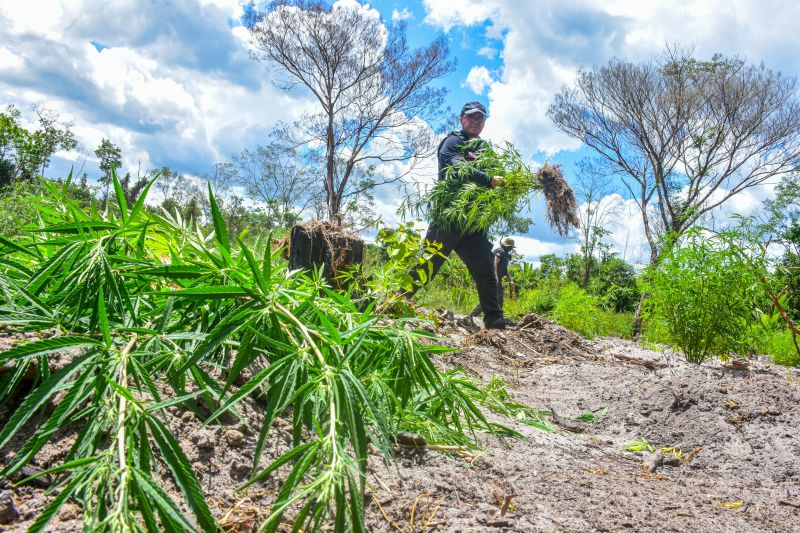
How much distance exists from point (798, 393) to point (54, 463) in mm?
3995

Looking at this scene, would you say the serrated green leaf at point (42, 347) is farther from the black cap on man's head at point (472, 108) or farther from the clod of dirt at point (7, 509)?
the black cap on man's head at point (472, 108)

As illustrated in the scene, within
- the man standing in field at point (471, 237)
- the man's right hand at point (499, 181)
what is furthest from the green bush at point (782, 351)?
the man's right hand at point (499, 181)

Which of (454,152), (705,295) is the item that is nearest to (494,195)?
(454,152)

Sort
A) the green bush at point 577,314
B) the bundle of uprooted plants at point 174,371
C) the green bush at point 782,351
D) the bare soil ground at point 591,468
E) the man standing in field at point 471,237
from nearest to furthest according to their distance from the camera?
the bundle of uprooted plants at point 174,371, the bare soil ground at point 591,468, the man standing in field at point 471,237, the green bush at point 782,351, the green bush at point 577,314

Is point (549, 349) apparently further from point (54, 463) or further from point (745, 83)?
point (745, 83)

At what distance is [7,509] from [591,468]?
1749mm

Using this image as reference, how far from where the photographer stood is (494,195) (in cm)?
411

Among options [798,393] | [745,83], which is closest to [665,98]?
[745,83]

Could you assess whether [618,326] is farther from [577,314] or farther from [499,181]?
[499,181]

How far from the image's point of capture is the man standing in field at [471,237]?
198 inches

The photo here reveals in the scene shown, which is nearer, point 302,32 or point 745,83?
point 745,83

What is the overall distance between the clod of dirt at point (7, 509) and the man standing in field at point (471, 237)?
162 inches

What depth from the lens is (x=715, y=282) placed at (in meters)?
4.04

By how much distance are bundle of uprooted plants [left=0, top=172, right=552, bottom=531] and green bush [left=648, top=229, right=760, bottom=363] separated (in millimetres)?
3748
